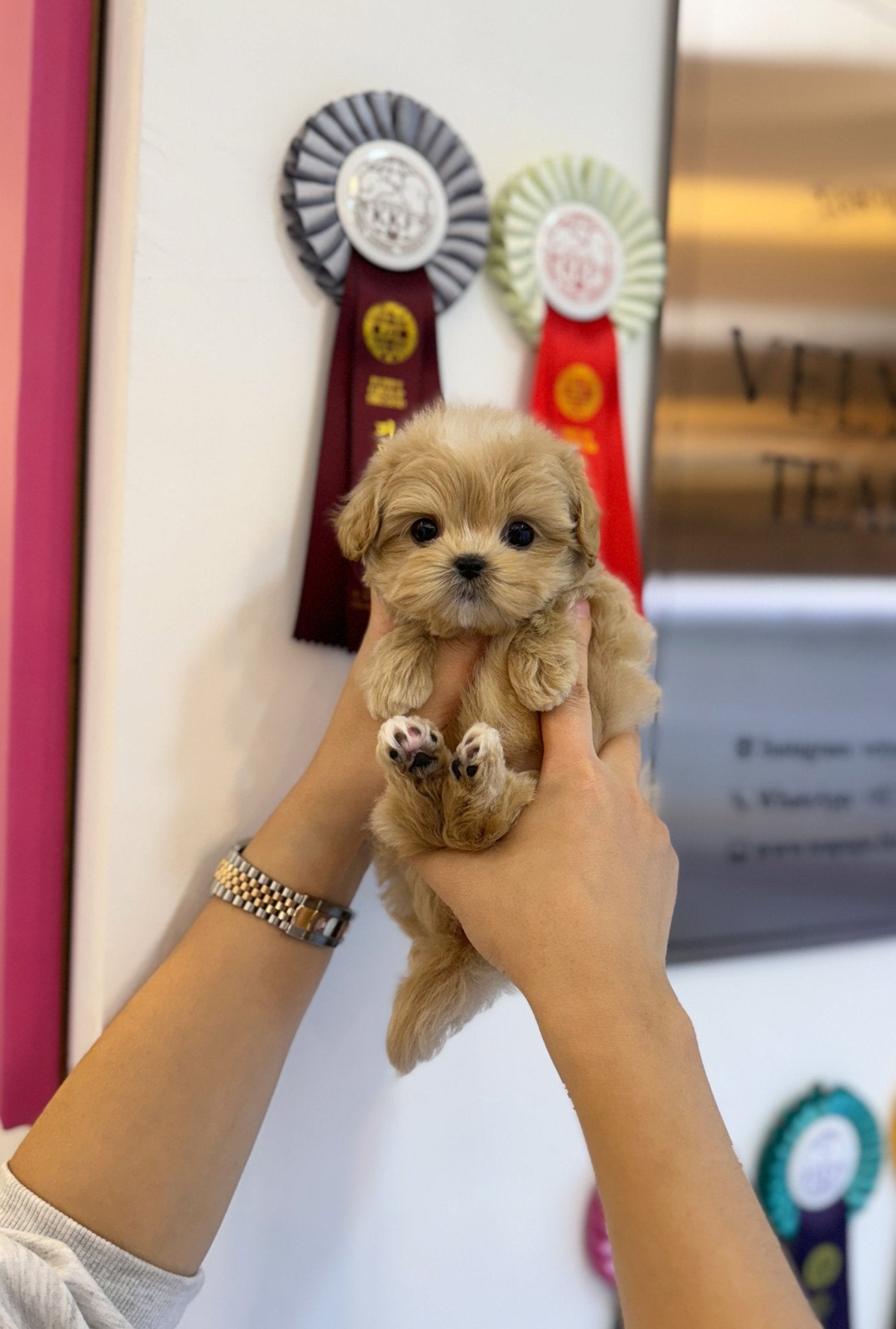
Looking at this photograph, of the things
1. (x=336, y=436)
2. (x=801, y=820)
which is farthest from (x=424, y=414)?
(x=801, y=820)

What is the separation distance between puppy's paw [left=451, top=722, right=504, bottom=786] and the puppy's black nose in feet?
0.51

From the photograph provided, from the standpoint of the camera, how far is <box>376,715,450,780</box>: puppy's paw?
832mm

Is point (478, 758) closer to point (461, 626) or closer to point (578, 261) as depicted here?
point (461, 626)

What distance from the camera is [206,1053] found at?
973 millimetres

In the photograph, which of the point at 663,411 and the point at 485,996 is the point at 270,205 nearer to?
the point at 663,411

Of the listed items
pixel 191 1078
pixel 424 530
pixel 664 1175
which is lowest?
pixel 191 1078

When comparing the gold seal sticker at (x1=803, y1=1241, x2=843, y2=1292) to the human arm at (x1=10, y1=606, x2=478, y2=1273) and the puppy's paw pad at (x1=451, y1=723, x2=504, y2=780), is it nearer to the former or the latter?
the human arm at (x1=10, y1=606, x2=478, y2=1273)

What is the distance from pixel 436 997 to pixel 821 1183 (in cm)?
120

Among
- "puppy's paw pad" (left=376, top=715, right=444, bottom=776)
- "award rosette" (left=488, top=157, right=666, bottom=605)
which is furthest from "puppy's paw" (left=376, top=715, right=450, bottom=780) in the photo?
"award rosette" (left=488, top=157, right=666, bottom=605)

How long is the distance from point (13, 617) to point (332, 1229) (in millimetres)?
999

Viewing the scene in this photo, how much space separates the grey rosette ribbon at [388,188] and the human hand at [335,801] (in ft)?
1.66

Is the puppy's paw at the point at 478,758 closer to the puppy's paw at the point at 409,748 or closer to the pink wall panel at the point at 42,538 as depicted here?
the puppy's paw at the point at 409,748

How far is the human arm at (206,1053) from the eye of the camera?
903mm

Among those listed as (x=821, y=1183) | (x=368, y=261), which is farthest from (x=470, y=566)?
(x=821, y=1183)
